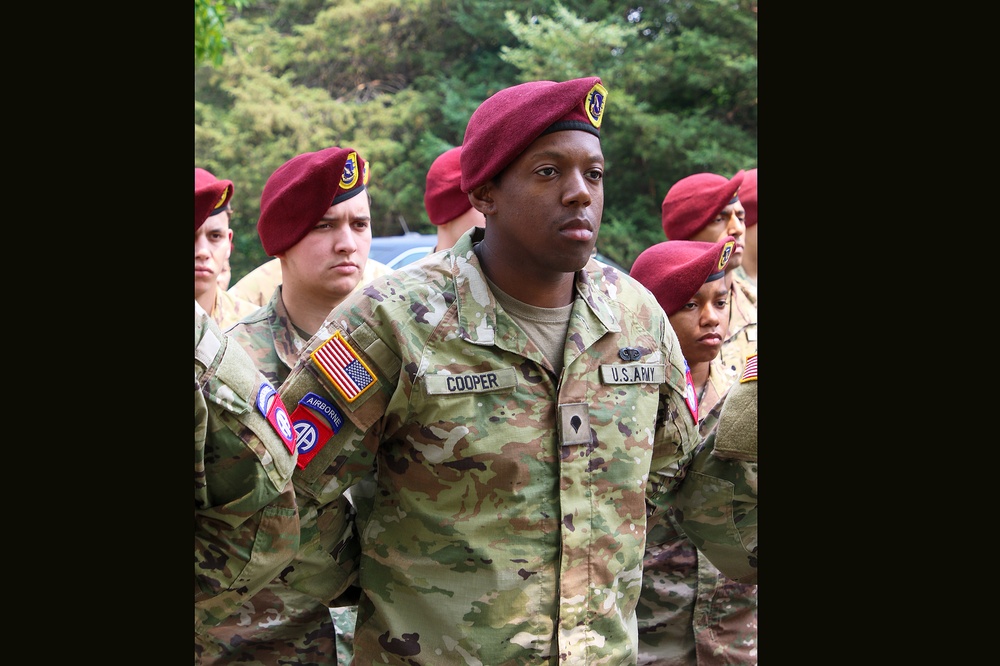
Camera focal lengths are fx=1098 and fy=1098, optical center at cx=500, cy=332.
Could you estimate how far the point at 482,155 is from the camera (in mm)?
2961

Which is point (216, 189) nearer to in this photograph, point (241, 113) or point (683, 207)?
point (683, 207)

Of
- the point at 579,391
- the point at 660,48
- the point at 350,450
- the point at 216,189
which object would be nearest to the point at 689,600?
the point at 579,391

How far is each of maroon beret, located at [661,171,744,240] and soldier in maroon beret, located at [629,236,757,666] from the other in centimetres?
189

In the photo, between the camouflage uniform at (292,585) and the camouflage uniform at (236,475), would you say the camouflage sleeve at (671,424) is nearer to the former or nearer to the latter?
the camouflage uniform at (292,585)

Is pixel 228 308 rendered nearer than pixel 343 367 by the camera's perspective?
No

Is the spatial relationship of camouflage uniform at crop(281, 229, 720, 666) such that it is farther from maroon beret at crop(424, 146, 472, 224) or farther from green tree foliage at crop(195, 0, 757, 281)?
green tree foliage at crop(195, 0, 757, 281)

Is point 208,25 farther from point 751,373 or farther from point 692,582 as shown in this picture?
point 751,373

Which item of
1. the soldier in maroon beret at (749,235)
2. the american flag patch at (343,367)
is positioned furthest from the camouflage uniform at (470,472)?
the soldier in maroon beret at (749,235)

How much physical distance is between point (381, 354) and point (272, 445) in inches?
15.5

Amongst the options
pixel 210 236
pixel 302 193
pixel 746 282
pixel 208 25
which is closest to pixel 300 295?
pixel 302 193

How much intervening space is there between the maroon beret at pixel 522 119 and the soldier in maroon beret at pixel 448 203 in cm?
271

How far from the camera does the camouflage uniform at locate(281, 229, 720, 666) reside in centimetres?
283

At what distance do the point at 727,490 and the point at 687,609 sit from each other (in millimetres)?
768

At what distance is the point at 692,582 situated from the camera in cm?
400
